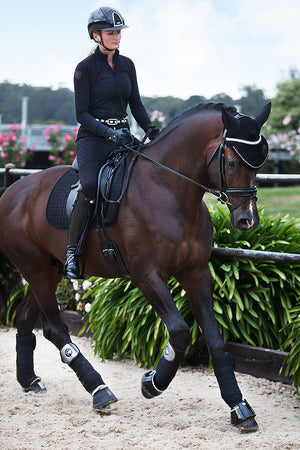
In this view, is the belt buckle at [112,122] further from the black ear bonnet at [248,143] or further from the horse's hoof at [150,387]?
the horse's hoof at [150,387]

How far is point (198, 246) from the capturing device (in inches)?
158

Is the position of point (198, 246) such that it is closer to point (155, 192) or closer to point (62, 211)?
point (155, 192)

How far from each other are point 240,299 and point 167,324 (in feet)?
4.10

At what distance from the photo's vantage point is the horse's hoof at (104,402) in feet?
14.4

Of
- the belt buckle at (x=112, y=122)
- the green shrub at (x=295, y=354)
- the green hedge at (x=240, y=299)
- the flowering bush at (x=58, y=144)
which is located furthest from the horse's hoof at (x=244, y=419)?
the flowering bush at (x=58, y=144)

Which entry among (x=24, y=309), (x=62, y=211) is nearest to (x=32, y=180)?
(x=62, y=211)

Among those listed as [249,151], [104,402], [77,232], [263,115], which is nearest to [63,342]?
[104,402]

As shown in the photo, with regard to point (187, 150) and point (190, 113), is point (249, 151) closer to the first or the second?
point (187, 150)

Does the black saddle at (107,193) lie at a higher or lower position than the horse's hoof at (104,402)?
higher

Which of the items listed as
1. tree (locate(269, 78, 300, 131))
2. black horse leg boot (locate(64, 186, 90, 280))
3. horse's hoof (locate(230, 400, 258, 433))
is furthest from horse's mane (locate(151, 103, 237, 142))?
tree (locate(269, 78, 300, 131))

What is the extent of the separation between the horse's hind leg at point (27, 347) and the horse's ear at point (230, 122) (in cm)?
254

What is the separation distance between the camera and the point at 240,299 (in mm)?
5004

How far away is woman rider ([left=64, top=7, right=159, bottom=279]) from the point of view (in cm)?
423

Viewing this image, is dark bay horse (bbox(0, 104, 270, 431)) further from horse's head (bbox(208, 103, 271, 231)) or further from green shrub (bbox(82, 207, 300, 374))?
green shrub (bbox(82, 207, 300, 374))
